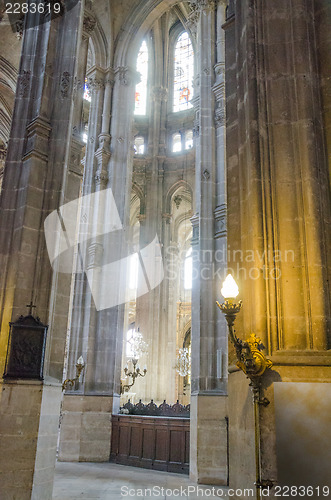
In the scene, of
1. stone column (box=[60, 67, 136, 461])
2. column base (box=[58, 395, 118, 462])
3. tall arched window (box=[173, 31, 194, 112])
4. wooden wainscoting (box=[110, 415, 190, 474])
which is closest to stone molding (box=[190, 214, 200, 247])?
stone column (box=[60, 67, 136, 461])

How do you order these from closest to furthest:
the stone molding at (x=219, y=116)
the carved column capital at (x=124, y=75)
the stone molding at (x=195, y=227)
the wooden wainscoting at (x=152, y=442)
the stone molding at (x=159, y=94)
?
the wooden wainscoting at (x=152, y=442) → the stone molding at (x=219, y=116) → the stone molding at (x=195, y=227) → the carved column capital at (x=124, y=75) → the stone molding at (x=159, y=94)

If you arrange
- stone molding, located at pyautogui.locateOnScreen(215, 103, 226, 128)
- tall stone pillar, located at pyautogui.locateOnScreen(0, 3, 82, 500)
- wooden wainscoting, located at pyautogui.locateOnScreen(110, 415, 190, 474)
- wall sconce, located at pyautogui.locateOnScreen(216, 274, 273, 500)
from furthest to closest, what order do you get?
stone molding, located at pyautogui.locateOnScreen(215, 103, 226, 128)
wooden wainscoting, located at pyautogui.locateOnScreen(110, 415, 190, 474)
tall stone pillar, located at pyautogui.locateOnScreen(0, 3, 82, 500)
wall sconce, located at pyautogui.locateOnScreen(216, 274, 273, 500)

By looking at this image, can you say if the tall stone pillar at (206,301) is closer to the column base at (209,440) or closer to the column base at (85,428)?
the column base at (209,440)

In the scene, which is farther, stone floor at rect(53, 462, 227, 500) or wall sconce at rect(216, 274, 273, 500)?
stone floor at rect(53, 462, 227, 500)

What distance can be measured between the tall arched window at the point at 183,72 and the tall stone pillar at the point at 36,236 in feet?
53.8

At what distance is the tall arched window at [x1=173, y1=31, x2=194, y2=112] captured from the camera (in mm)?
27109

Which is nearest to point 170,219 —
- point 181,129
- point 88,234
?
point 181,129

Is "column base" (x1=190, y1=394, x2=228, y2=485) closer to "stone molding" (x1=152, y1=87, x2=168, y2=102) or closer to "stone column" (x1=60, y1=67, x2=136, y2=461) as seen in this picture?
"stone column" (x1=60, y1=67, x2=136, y2=461)

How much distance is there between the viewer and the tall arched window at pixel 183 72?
27.1 m

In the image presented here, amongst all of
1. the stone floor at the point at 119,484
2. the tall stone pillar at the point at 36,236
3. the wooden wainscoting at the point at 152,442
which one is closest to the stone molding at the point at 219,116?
the tall stone pillar at the point at 36,236

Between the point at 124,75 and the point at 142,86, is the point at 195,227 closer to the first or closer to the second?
the point at 124,75

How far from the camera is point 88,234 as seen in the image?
16016mm

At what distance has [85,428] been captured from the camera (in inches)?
558

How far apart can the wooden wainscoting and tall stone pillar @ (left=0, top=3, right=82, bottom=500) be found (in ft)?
17.5
